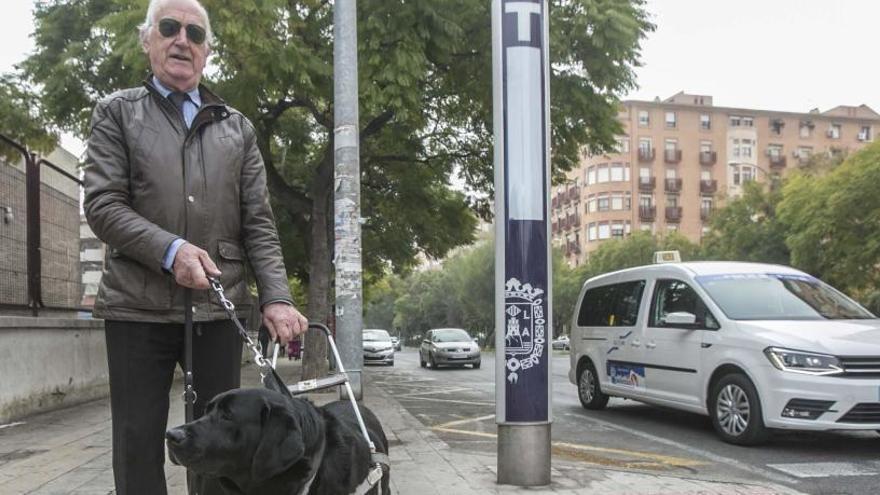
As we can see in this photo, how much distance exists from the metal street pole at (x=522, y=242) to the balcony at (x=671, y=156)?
77.4m

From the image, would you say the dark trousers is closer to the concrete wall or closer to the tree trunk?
the concrete wall

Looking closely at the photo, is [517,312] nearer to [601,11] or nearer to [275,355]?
[275,355]

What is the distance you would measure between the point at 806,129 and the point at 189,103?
90339 millimetres

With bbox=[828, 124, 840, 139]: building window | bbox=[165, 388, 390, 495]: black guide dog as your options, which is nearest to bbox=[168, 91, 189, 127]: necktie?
bbox=[165, 388, 390, 495]: black guide dog

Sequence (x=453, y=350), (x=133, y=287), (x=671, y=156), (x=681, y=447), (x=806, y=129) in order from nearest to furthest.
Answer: (x=133, y=287) → (x=681, y=447) → (x=453, y=350) → (x=671, y=156) → (x=806, y=129)

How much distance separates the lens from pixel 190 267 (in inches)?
89.4

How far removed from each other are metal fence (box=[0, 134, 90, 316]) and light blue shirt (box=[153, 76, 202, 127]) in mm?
7610

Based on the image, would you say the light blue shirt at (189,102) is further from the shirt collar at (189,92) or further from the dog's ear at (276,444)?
the dog's ear at (276,444)

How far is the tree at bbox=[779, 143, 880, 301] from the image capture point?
25.8 metres

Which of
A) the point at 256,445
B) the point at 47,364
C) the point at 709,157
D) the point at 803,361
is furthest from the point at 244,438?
Answer: the point at 709,157

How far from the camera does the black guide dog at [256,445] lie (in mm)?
2119

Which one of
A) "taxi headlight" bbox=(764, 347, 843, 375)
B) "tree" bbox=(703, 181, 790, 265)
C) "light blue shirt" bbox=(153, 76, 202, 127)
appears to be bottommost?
"taxi headlight" bbox=(764, 347, 843, 375)

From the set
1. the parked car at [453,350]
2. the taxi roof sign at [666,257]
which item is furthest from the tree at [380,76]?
the parked car at [453,350]

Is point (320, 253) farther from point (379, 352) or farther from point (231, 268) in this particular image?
point (379, 352)
